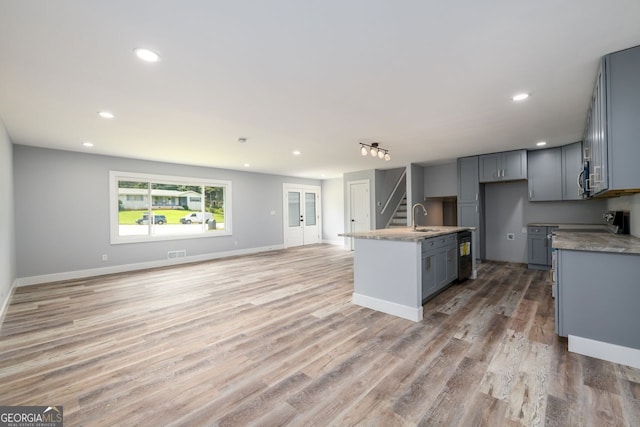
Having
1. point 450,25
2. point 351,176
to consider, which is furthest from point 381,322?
point 351,176

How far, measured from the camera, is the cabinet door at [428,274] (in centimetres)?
337

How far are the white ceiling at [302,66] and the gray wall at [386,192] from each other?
3.77m

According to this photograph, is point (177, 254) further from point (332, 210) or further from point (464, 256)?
point (464, 256)

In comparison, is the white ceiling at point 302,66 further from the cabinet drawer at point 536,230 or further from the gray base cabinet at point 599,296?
the cabinet drawer at point 536,230

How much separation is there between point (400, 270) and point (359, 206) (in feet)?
17.2

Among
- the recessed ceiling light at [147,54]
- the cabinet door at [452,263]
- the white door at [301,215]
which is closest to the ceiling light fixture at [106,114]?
the recessed ceiling light at [147,54]

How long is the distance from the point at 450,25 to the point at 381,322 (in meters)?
2.77

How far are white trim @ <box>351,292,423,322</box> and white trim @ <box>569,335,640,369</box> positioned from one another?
1310 millimetres

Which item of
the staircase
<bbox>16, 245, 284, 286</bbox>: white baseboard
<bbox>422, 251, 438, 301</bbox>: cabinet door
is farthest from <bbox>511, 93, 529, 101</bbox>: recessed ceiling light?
<bbox>16, 245, 284, 286</bbox>: white baseboard

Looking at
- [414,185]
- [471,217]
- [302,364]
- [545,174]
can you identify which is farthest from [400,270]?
[545,174]

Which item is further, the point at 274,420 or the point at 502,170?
the point at 502,170

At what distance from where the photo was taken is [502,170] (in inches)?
226

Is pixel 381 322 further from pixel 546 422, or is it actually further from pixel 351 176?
pixel 351 176

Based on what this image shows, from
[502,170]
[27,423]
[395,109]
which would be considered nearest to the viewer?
[27,423]
